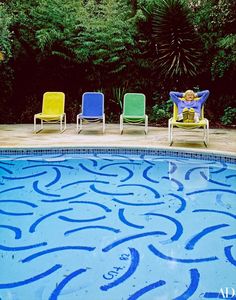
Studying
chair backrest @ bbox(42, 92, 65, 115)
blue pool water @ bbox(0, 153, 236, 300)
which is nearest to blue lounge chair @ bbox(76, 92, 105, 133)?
chair backrest @ bbox(42, 92, 65, 115)

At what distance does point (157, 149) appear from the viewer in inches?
289

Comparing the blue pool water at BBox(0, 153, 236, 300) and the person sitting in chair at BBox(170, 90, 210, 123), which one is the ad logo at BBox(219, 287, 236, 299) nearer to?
the blue pool water at BBox(0, 153, 236, 300)

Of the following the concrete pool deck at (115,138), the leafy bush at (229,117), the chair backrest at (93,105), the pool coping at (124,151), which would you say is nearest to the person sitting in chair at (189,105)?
the concrete pool deck at (115,138)

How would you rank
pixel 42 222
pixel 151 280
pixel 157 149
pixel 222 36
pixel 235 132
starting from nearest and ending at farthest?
pixel 151 280, pixel 42 222, pixel 157 149, pixel 235 132, pixel 222 36

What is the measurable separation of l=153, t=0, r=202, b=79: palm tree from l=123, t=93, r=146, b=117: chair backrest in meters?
1.94

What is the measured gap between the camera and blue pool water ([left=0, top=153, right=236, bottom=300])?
117 inches

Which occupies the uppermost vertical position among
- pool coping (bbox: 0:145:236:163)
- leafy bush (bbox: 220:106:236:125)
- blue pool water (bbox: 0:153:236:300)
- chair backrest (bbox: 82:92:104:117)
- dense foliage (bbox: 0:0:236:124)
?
dense foliage (bbox: 0:0:236:124)

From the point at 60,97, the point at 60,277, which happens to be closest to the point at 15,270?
the point at 60,277

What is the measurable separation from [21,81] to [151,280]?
9534mm

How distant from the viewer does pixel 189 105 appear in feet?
27.3

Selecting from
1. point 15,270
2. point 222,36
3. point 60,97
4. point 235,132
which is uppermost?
point 222,36

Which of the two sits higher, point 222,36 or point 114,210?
point 222,36

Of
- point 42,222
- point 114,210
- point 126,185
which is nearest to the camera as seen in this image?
point 42,222

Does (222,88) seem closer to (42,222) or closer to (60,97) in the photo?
(60,97)
